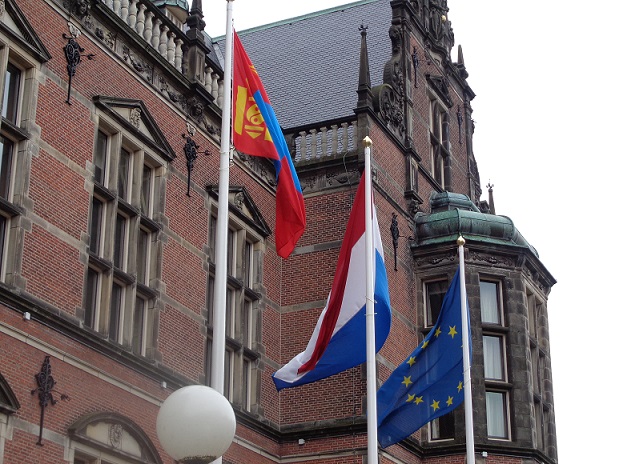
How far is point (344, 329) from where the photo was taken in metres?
15.8

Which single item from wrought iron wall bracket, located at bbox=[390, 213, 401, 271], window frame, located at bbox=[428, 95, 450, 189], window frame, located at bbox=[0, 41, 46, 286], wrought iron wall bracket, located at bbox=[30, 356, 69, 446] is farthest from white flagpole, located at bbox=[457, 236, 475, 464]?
window frame, located at bbox=[428, 95, 450, 189]

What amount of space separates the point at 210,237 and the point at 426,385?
14.7 feet

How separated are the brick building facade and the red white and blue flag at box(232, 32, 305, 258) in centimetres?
142

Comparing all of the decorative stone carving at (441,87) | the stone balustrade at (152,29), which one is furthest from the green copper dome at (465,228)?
the stone balustrade at (152,29)

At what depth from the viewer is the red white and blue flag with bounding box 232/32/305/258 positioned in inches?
575

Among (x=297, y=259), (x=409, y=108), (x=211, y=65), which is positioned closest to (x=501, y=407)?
(x=297, y=259)

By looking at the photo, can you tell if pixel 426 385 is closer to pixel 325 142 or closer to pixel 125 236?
pixel 125 236

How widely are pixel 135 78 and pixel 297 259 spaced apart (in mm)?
5447

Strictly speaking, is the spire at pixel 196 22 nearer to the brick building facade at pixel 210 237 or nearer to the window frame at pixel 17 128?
the brick building facade at pixel 210 237

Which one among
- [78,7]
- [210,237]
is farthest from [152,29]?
[210,237]

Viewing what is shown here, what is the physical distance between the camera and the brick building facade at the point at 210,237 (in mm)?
15406

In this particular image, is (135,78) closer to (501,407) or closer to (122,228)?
(122,228)

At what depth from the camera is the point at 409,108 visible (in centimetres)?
2531

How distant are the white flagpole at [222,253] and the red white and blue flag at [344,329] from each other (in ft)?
8.28
